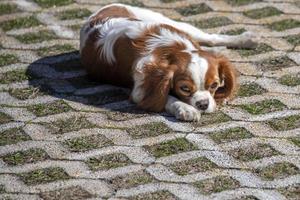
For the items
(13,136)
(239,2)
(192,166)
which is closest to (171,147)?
(192,166)

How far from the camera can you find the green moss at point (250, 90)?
266 inches

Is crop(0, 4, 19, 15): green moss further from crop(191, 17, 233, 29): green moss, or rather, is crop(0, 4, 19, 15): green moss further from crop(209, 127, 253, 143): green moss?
crop(209, 127, 253, 143): green moss

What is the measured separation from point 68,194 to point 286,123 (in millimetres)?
1690

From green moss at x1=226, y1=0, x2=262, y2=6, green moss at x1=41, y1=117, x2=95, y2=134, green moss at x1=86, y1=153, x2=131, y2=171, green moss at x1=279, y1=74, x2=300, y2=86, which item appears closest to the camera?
green moss at x1=86, y1=153, x2=131, y2=171

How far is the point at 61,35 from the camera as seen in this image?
797 cm

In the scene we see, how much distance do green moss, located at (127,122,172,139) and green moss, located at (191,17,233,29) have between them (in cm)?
196

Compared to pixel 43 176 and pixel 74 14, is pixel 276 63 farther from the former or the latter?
pixel 43 176

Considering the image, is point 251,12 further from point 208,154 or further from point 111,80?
point 208,154

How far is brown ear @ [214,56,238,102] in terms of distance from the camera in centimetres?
660

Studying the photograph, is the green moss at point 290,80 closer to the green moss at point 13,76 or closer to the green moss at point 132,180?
the green moss at point 132,180

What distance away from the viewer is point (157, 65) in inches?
256

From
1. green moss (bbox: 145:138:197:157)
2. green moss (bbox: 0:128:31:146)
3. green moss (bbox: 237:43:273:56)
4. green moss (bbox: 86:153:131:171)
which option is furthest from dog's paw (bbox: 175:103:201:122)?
green moss (bbox: 237:43:273:56)

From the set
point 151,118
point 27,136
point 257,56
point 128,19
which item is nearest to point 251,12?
point 257,56

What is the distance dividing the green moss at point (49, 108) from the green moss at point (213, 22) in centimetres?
184
